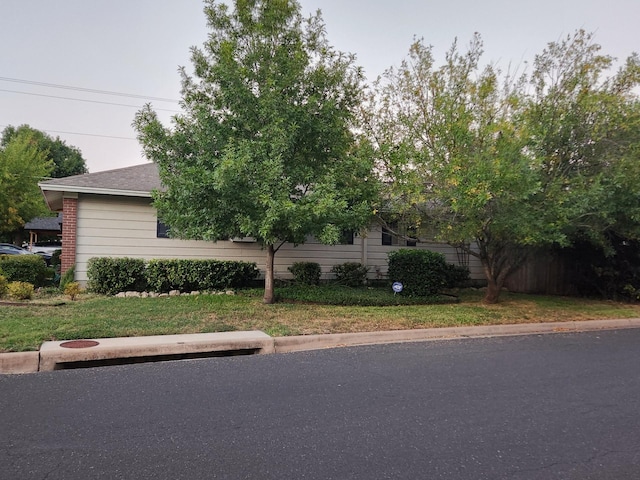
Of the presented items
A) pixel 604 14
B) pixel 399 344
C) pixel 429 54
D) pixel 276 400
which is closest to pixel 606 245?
pixel 604 14

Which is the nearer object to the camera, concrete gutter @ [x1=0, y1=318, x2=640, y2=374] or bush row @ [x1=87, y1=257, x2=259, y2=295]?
concrete gutter @ [x1=0, y1=318, x2=640, y2=374]

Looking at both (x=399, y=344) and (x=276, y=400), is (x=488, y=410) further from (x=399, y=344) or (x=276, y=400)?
(x=399, y=344)

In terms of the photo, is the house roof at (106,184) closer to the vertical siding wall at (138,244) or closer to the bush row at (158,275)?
the vertical siding wall at (138,244)

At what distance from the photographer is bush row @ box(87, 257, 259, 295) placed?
10.8 m

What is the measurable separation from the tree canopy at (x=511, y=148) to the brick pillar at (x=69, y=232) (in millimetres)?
7968

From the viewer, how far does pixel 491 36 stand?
31.4ft

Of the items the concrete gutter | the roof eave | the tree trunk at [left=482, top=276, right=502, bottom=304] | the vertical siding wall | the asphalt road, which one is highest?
the roof eave

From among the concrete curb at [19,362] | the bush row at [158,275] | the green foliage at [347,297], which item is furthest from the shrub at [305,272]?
the concrete curb at [19,362]

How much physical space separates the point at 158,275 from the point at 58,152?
42.5 meters

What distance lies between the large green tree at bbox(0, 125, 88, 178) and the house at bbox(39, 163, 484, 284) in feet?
117

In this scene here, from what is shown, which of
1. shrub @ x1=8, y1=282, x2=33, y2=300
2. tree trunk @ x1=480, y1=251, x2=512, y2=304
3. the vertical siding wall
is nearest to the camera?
shrub @ x1=8, y1=282, x2=33, y2=300

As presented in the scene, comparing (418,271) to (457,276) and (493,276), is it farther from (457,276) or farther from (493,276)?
(457,276)

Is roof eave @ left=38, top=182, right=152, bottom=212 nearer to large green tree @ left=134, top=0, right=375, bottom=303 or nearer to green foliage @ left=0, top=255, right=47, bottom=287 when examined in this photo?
green foliage @ left=0, top=255, right=47, bottom=287

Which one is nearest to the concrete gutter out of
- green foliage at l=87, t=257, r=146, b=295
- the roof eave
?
green foliage at l=87, t=257, r=146, b=295
